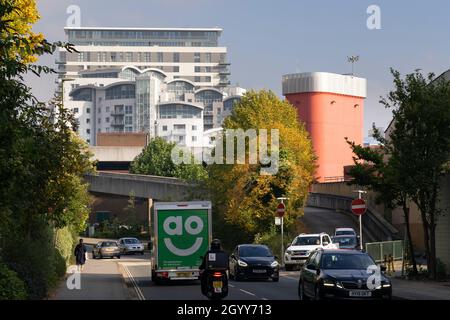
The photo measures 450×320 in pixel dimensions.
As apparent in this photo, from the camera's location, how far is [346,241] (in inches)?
2093

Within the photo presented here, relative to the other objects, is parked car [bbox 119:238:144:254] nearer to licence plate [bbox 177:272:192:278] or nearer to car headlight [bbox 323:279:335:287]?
licence plate [bbox 177:272:192:278]

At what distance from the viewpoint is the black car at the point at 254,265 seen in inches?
1496

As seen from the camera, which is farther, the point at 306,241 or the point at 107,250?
the point at 107,250

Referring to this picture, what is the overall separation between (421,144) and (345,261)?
10430 mm

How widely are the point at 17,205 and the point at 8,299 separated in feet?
8.07

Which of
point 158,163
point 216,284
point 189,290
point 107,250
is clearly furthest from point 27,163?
point 158,163

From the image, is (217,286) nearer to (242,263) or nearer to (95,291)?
(95,291)

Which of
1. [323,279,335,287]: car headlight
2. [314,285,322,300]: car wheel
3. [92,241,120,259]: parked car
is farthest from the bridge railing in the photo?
[323,279,335,287]: car headlight

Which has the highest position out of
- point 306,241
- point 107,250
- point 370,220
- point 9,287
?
point 370,220

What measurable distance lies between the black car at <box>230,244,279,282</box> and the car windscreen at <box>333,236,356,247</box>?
44.2 feet

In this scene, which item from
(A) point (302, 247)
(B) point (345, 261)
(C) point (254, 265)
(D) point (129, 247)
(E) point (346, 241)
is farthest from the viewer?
(D) point (129, 247)
